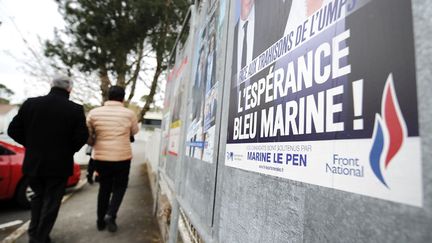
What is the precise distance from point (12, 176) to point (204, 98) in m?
4.21

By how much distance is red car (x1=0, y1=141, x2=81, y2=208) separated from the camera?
4641mm

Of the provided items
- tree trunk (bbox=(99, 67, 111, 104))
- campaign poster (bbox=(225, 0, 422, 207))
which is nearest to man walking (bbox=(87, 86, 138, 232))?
campaign poster (bbox=(225, 0, 422, 207))

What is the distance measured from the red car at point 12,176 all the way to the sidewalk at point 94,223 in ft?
2.15

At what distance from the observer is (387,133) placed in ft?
1.90

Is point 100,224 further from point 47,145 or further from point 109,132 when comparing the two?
point 47,145

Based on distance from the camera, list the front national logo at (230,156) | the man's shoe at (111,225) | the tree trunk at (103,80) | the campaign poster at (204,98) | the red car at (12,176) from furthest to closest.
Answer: the tree trunk at (103,80), the red car at (12,176), the man's shoe at (111,225), the campaign poster at (204,98), the front national logo at (230,156)

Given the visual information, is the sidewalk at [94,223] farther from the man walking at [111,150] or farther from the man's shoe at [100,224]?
the man walking at [111,150]

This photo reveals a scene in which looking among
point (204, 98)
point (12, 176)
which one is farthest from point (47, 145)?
point (12, 176)

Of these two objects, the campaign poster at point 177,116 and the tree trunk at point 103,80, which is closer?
the campaign poster at point 177,116

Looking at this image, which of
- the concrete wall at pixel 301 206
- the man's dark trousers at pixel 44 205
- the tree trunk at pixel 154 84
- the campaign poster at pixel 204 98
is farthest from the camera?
the tree trunk at pixel 154 84

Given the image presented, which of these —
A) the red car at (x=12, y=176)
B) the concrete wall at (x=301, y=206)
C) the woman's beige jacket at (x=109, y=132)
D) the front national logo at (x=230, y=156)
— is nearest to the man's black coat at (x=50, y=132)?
the woman's beige jacket at (x=109, y=132)

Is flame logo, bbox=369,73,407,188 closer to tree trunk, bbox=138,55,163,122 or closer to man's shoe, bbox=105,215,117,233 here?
man's shoe, bbox=105,215,117,233

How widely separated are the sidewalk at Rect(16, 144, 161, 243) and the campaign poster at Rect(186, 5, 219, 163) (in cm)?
192

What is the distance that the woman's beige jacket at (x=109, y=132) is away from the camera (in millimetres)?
3592
